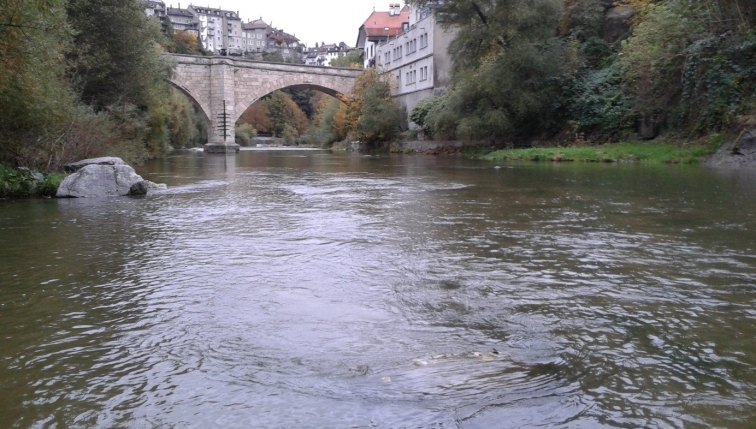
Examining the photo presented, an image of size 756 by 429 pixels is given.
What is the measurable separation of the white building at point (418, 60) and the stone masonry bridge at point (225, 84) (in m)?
8.68

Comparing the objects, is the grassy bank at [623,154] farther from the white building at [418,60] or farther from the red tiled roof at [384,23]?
the red tiled roof at [384,23]

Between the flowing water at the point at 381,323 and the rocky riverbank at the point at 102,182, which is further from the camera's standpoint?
the rocky riverbank at the point at 102,182

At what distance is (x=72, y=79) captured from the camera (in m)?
19.6

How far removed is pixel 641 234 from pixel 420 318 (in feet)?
15.0

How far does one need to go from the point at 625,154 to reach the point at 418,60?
103 feet

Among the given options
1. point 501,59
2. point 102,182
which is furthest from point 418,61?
point 102,182

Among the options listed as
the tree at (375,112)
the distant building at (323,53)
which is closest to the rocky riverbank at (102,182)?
the tree at (375,112)

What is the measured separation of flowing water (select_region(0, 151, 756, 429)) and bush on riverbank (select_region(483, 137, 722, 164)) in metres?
14.6

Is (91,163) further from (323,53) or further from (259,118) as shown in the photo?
(323,53)

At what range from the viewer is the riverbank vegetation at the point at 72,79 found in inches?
425

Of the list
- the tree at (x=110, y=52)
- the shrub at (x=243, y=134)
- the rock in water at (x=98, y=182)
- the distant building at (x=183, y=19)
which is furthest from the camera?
the distant building at (x=183, y=19)

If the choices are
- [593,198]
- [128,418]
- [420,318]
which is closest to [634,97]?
[593,198]

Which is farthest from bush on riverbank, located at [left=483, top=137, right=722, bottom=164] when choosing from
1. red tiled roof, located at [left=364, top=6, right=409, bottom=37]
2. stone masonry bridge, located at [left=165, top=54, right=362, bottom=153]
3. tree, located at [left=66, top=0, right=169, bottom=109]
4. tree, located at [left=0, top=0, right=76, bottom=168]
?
red tiled roof, located at [left=364, top=6, right=409, bottom=37]

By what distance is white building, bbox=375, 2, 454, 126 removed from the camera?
165 feet
